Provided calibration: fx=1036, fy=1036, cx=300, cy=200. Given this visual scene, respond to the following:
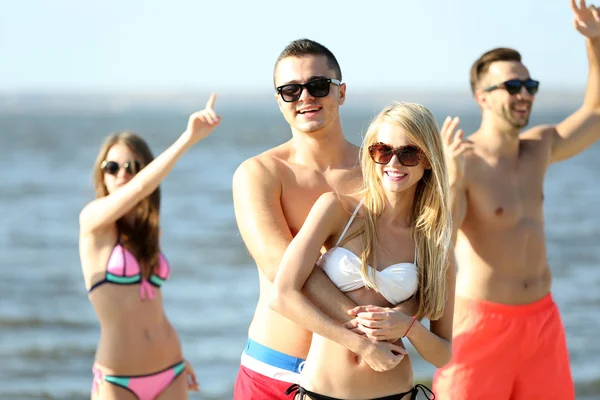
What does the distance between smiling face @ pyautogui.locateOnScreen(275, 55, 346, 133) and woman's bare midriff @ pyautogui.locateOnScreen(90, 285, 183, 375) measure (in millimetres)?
1911

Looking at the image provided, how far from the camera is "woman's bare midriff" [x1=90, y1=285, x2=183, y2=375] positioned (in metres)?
5.53

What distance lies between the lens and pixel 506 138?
589 centimetres

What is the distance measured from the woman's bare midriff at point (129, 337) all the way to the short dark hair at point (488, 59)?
7.64 ft

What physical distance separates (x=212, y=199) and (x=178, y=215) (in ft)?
9.92

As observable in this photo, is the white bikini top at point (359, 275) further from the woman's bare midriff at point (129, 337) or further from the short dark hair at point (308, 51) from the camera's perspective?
the woman's bare midriff at point (129, 337)

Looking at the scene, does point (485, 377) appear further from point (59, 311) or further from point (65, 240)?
point (65, 240)

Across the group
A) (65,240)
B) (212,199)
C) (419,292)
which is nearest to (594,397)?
(419,292)

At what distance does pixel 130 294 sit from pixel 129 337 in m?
0.23

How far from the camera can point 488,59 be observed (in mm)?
6078

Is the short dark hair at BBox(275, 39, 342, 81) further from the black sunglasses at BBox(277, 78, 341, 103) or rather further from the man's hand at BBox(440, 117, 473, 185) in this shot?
the man's hand at BBox(440, 117, 473, 185)

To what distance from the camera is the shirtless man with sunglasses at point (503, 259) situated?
5.56 meters

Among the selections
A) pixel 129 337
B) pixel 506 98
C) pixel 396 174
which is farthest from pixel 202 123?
pixel 506 98

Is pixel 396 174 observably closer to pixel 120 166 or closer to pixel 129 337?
pixel 129 337

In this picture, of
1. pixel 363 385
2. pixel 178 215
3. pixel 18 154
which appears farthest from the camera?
pixel 18 154
